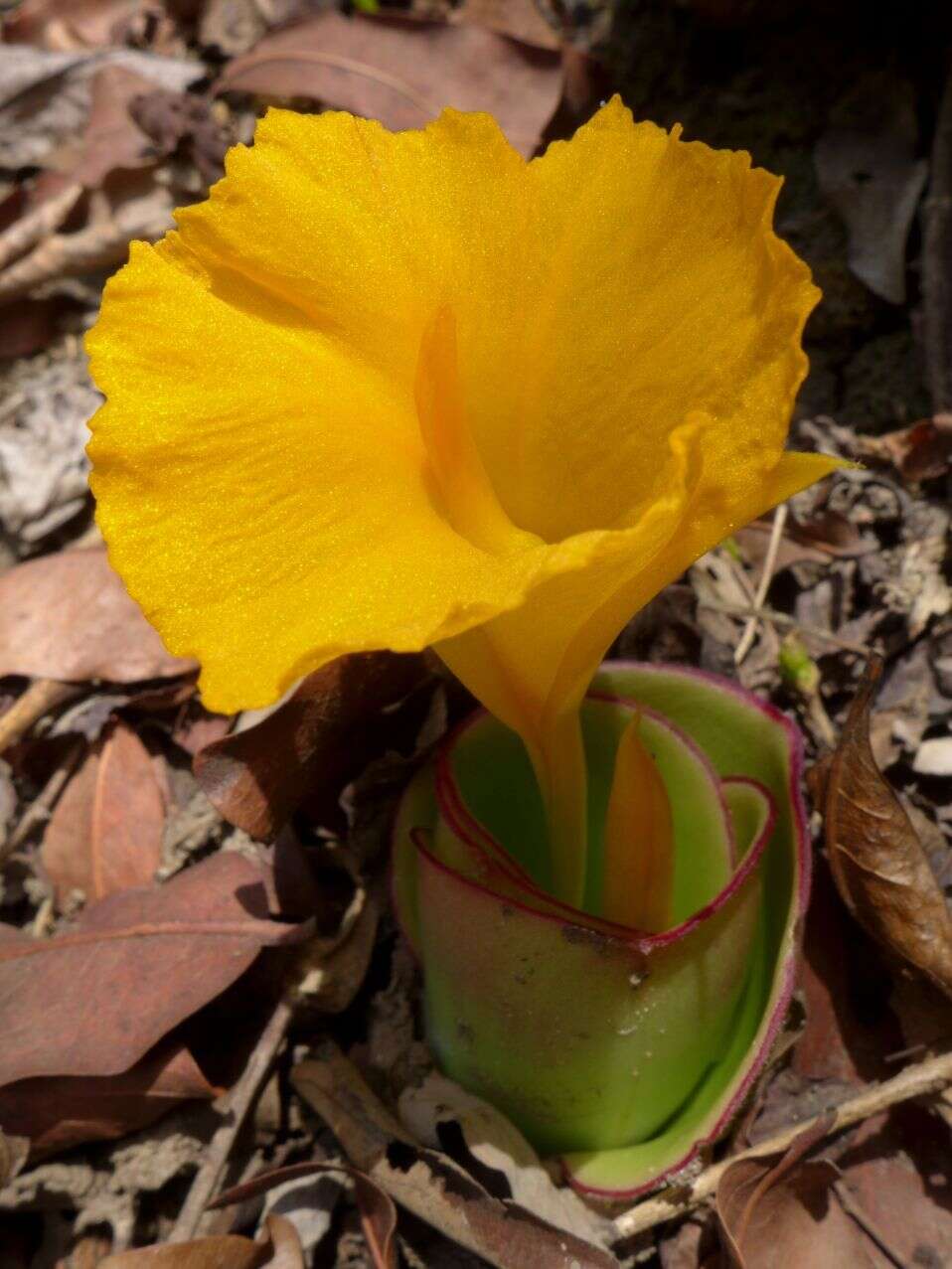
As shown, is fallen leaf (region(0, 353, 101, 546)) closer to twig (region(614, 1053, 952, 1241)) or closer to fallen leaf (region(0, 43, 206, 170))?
fallen leaf (region(0, 43, 206, 170))

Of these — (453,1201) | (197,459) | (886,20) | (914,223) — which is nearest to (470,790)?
(453,1201)

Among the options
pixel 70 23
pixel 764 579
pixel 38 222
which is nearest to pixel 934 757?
pixel 764 579

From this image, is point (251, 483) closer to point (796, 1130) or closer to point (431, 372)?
point (431, 372)

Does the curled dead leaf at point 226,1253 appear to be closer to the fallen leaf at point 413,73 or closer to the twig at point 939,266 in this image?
the twig at point 939,266

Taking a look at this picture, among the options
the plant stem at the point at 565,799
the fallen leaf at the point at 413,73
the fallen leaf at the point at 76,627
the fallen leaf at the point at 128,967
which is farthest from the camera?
the fallen leaf at the point at 413,73

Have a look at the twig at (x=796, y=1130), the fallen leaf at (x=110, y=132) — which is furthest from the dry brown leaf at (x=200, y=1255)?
the fallen leaf at (x=110, y=132)

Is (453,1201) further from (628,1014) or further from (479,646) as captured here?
(479,646)

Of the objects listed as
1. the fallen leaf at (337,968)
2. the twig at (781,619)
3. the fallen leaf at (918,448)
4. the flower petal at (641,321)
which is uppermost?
the flower petal at (641,321)
